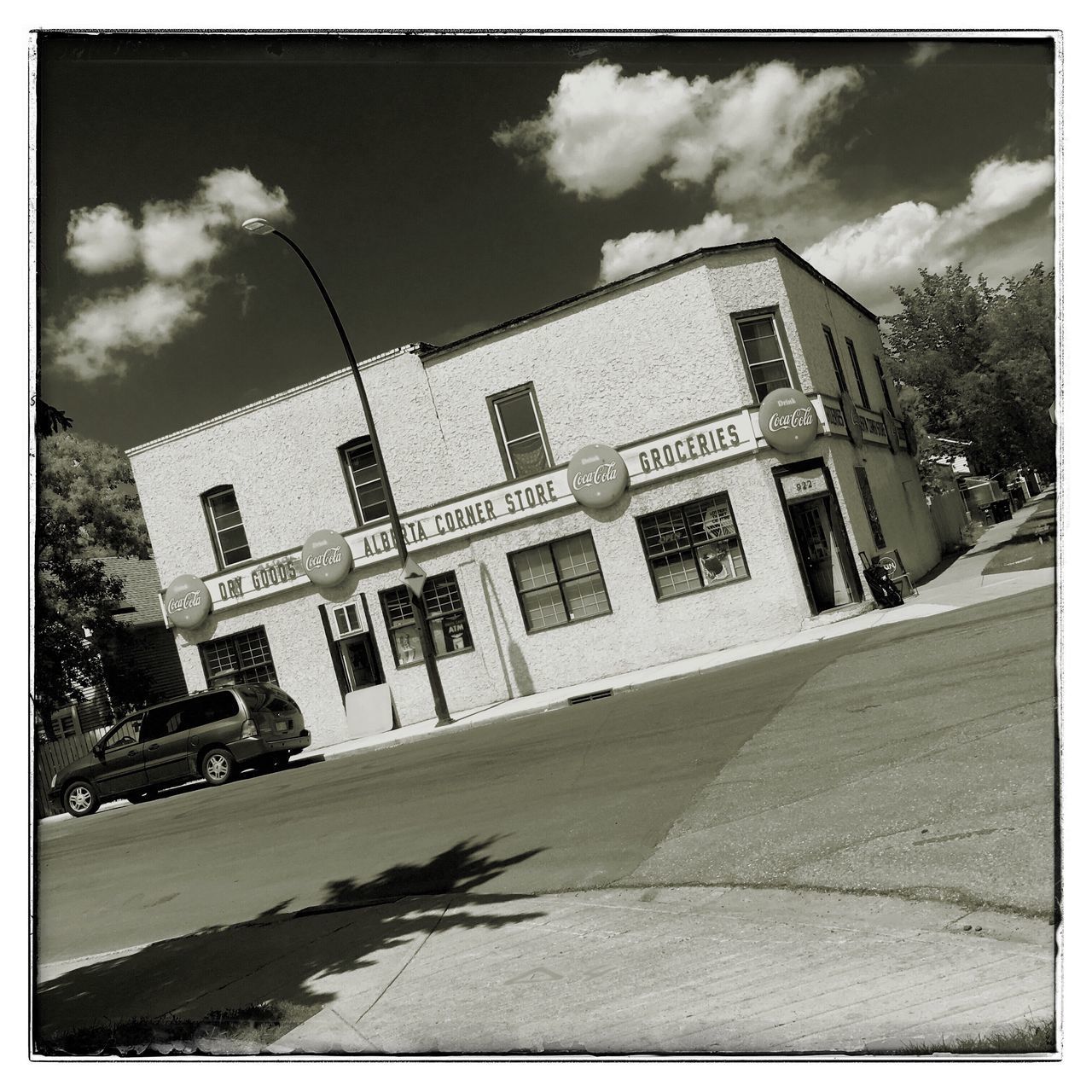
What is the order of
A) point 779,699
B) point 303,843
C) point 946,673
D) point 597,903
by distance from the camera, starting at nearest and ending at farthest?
point 597,903
point 303,843
point 946,673
point 779,699

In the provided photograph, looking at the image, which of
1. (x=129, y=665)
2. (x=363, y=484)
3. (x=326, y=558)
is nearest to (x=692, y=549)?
(x=363, y=484)

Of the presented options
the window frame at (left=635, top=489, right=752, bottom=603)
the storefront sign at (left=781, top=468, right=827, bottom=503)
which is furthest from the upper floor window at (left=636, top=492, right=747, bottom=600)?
the storefront sign at (left=781, top=468, right=827, bottom=503)

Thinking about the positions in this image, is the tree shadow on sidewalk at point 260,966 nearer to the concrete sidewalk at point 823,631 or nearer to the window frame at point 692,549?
the concrete sidewalk at point 823,631

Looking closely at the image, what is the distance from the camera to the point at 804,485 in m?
8.16

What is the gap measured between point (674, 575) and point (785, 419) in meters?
1.73

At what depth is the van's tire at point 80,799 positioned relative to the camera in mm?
4516

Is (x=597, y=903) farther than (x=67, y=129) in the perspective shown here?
Yes

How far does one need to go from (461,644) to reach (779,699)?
122 inches

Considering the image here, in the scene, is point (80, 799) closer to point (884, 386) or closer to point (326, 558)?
point (326, 558)

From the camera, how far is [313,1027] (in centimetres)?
390

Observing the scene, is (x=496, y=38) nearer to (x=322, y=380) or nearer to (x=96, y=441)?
(x=322, y=380)

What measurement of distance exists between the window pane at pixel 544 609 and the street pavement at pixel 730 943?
3.65 ft

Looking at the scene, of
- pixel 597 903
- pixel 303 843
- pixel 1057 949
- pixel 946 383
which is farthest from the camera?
pixel 303 843

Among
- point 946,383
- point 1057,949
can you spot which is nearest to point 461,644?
point 946,383
